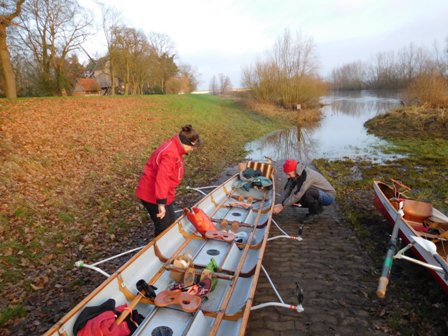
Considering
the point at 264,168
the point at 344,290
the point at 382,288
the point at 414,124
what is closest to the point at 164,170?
the point at 382,288

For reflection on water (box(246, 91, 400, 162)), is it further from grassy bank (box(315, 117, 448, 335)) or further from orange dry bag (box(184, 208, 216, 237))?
orange dry bag (box(184, 208, 216, 237))

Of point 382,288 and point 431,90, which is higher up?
point 431,90

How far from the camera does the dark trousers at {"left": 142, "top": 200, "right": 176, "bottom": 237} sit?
4.45 metres

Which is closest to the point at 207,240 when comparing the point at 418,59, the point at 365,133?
the point at 365,133

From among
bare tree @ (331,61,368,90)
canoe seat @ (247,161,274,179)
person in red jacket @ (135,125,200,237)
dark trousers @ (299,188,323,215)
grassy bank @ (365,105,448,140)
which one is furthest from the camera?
bare tree @ (331,61,368,90)

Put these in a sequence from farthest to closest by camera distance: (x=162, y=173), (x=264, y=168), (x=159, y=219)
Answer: (x=264, y=168) < (x=159, y=219) < (x=162, y=173)

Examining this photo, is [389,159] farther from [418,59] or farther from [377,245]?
[418,59]

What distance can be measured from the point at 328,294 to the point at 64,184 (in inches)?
260

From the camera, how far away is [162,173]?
407cm

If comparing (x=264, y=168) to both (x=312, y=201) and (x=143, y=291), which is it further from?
(x=143, y=291)

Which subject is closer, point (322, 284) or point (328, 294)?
point (328, 294)

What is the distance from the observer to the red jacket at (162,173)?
407cm

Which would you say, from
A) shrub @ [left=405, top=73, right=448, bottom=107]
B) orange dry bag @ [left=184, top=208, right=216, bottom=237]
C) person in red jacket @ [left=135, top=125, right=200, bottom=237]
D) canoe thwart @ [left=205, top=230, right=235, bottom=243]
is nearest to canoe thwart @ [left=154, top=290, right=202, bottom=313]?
person in red jacket @ [left=135, top=125, right=200, bottom=237]

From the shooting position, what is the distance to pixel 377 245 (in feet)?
19.0
